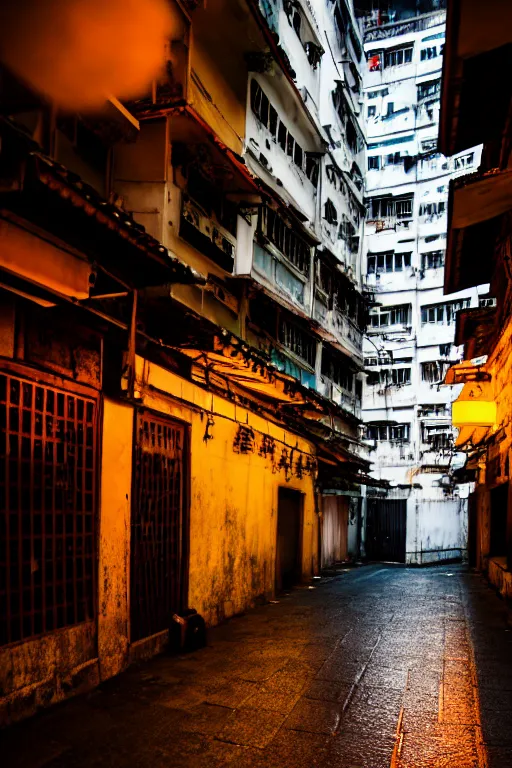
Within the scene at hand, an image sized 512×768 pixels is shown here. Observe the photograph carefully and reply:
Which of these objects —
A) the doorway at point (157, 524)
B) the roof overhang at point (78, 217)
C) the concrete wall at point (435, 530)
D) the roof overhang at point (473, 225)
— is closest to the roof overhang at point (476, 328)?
the roof overhang at point (473, 225)

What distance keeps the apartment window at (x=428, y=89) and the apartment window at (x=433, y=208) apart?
771 centimetres

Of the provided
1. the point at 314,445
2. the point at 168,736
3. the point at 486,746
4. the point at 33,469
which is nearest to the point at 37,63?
the point at 33,469

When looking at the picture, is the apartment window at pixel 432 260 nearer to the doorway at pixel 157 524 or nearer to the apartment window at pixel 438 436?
the apartment window at pixel 438 436

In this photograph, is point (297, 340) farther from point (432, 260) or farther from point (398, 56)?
point (398, 56)

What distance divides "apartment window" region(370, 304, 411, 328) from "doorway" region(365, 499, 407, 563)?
1095cm

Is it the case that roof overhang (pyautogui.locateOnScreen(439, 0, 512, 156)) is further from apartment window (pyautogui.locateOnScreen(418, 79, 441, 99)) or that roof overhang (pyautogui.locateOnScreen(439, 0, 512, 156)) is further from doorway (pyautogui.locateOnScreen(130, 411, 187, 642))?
apartment window (pyautogui.locateOnScreen(418, 79, 441, 99))

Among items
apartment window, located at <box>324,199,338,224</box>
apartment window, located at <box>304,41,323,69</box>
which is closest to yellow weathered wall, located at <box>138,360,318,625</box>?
apartment window, located at <box>324,199,338,224</box>

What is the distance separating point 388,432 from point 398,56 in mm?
25735

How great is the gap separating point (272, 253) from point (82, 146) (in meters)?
9.59

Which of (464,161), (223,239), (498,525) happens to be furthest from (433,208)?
(223,239)

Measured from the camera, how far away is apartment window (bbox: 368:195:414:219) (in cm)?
4150

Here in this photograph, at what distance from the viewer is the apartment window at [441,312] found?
128 ft

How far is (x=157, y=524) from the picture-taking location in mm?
9477

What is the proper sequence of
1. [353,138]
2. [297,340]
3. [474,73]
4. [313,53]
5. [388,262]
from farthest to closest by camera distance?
[388,262] → [353,138] → [313,53] → [297,340] → [474,73]
